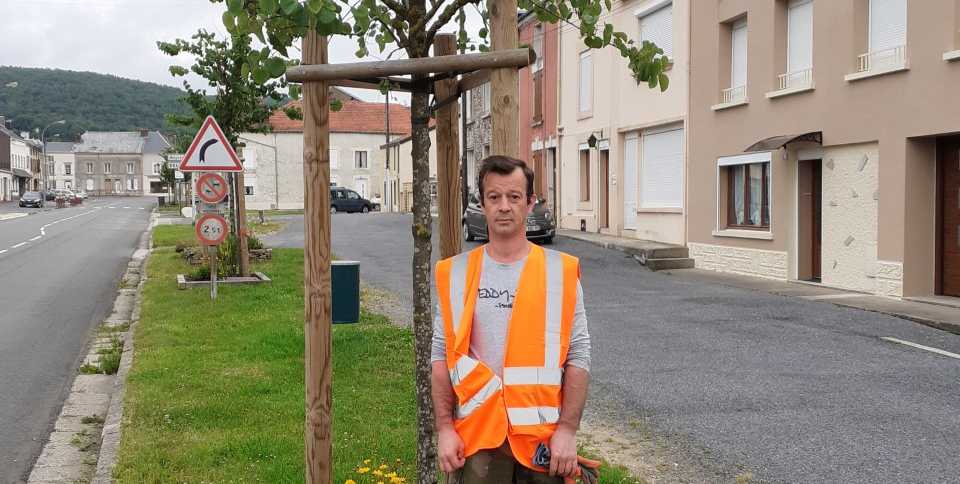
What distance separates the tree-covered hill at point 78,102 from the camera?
142 meters

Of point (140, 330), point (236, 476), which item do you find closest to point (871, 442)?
point (236, 476)

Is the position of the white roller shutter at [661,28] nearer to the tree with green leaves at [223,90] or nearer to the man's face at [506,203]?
the tree with green leaves at [223,90]

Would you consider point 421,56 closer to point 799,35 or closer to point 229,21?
point 229,21

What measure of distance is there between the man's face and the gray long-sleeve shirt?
0.12 m

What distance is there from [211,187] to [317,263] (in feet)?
33.9

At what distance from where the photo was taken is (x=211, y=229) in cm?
1334

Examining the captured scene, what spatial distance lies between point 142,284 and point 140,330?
612 cm

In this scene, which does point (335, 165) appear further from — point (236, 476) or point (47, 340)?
point (236, 476)

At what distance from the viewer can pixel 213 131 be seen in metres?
13.5

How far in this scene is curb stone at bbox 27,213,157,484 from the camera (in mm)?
5961

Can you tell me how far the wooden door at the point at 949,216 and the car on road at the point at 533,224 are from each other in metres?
11.0

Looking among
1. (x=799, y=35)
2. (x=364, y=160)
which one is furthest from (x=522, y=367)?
(x=364, y=160)

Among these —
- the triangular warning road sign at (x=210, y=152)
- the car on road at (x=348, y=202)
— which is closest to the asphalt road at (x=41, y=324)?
the triangular warning road sign at (x=210, y=152)

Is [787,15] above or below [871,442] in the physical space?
above
